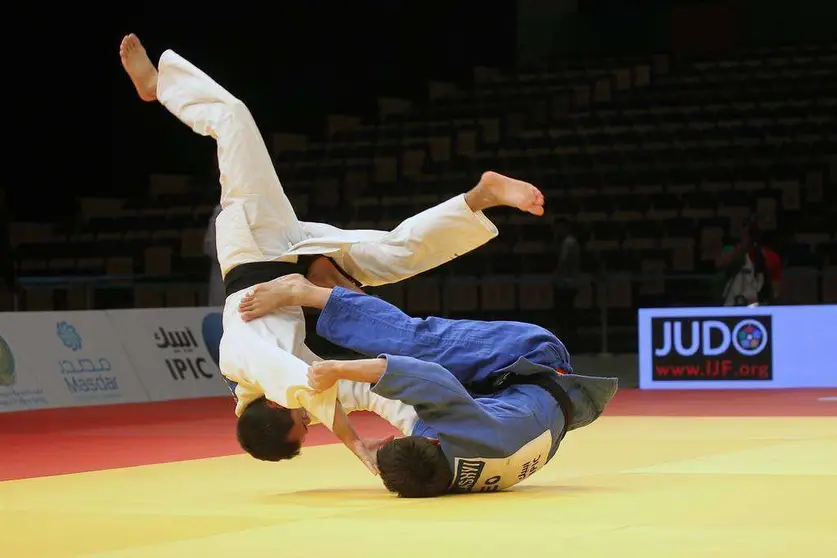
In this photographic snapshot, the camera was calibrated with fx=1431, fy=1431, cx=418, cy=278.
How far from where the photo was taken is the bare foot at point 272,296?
5.38 meters

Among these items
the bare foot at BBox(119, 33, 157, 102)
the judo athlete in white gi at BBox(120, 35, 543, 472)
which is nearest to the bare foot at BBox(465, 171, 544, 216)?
the judo athlete in white gi at BBox(120, 35, 543, 472)

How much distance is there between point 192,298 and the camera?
15.0m

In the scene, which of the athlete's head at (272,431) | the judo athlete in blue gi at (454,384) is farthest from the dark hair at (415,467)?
the athlete's head at (272,431)

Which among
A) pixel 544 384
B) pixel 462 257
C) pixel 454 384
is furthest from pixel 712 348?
pixel 454 384

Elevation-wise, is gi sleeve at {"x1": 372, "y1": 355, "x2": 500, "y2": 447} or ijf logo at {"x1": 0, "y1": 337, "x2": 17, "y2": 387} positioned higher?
gi sleeve at {"x1": 372, "y1": 355, "x2": 500, "y2": 447}

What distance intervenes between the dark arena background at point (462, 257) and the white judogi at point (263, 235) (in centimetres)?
59

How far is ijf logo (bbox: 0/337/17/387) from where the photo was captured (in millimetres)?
10688

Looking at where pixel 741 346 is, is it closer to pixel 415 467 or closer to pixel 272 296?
pixel 272 296

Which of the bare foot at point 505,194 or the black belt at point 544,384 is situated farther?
the bare foot at point 505,194

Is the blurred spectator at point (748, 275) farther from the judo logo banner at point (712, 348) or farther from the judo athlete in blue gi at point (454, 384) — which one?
the judo athlete in blue gi at point (454, 384)

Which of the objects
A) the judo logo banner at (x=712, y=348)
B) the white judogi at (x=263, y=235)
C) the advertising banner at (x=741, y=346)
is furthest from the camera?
the judo logo banner at (x=712, y=348)

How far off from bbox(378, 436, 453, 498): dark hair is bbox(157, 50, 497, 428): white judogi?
0.61 metres

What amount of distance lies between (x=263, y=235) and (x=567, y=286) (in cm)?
A: 848

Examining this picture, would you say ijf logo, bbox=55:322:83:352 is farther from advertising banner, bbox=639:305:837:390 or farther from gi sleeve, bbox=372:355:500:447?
gi sleeve, bbox=372:355:500:447
